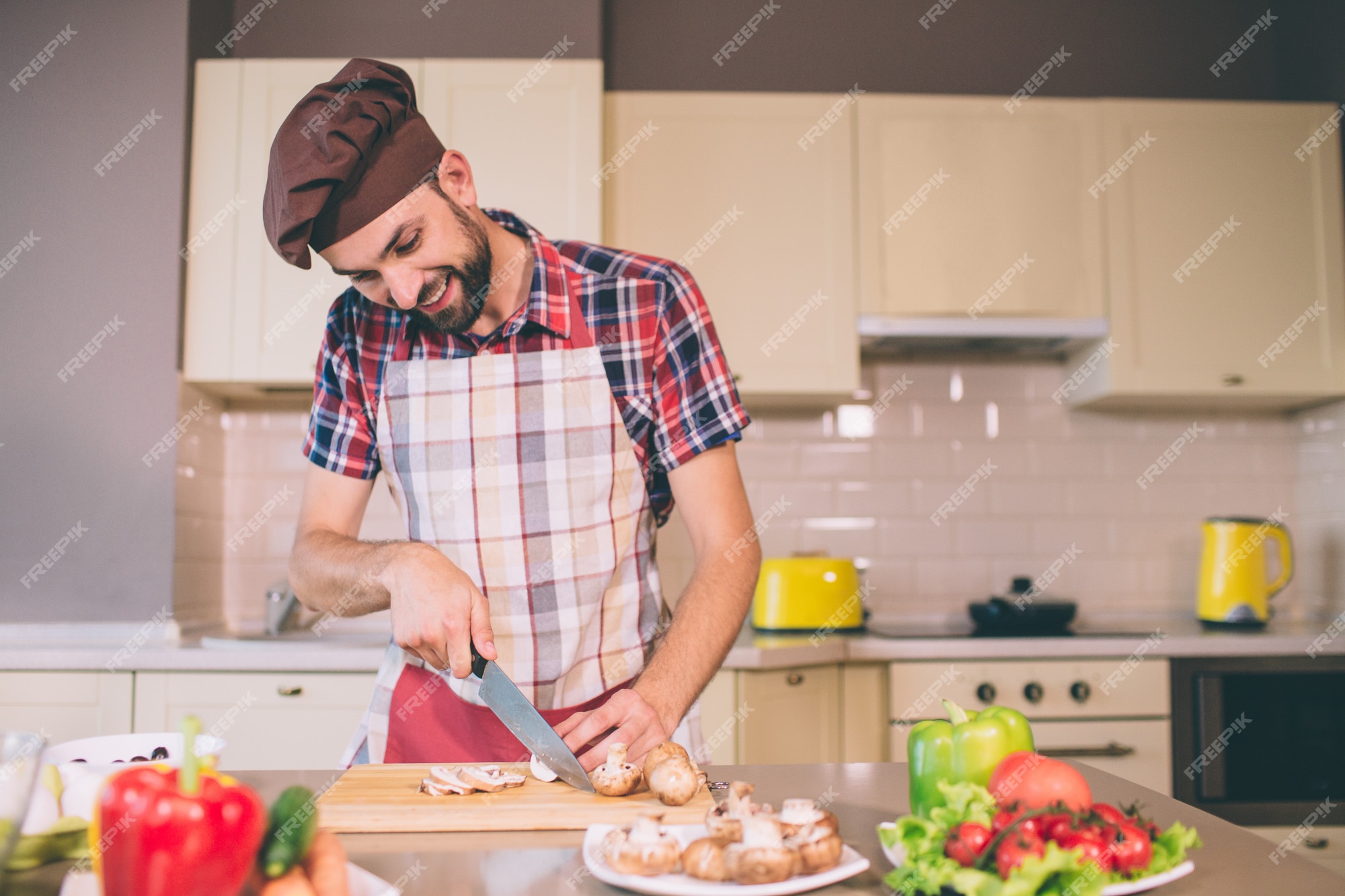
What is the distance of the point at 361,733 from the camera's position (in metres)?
1.32

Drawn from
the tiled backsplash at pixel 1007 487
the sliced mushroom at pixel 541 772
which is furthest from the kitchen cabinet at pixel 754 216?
the sliced mushroom at pixel 541 772

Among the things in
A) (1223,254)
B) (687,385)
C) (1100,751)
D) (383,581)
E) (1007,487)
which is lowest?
(1100,751)

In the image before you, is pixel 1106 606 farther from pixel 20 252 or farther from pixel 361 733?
pixel 20 252

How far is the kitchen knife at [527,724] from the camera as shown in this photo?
3.02 feet

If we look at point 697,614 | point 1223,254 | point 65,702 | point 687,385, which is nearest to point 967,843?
point 697,614

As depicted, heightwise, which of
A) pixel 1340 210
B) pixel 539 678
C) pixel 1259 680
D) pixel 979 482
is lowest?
pixel 1259 680

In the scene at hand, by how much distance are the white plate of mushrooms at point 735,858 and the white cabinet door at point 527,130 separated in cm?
192

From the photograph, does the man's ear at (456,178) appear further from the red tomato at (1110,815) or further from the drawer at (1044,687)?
the drawer at (1044,687)

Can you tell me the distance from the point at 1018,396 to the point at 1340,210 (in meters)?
0.94

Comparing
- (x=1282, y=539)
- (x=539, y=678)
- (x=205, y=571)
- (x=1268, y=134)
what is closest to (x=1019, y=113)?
(x=1268, y=134)

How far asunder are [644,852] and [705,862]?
41 millimetres

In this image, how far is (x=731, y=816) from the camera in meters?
0.72

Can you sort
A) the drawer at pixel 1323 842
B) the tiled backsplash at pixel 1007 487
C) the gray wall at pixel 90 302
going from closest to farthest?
the drawer at pixel 1323 842 < the gray wall at pixel 90 302 < the tiled backsplash at pixel 1007 487

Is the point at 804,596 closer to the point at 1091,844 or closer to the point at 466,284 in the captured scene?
the point at 466,284
